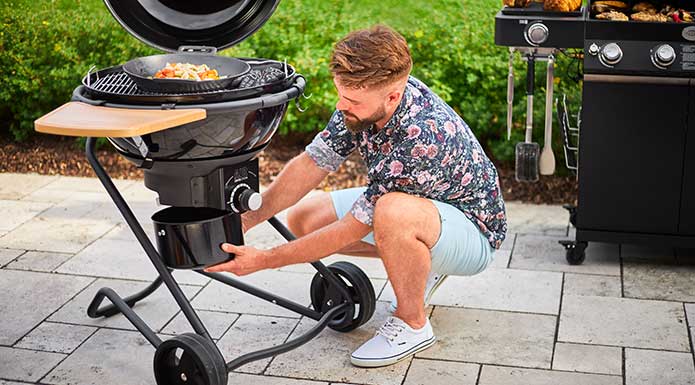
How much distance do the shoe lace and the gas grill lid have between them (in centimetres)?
92

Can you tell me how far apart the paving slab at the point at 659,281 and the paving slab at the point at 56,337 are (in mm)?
1731

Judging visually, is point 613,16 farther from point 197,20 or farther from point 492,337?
point 197,20

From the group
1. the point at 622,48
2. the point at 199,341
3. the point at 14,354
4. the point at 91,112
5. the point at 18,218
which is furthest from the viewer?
the point at 18,218

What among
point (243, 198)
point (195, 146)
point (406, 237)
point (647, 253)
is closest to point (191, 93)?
point (195, 146)

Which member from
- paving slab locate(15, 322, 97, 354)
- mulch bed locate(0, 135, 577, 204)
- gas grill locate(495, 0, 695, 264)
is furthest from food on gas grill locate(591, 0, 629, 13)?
paving slab locate(15, 322, 97, 354)

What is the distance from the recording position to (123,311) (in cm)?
301

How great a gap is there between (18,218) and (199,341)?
69.3 inches

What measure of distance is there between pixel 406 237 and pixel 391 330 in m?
0.31

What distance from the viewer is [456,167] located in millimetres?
2863

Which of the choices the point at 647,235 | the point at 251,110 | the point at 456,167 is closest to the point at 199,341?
the point at 251,110

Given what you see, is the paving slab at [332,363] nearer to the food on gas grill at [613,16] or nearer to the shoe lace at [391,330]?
the shoe lace at [391,330]

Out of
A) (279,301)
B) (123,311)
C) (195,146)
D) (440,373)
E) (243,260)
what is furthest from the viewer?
(279,301)

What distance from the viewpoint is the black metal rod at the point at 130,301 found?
10.6ft

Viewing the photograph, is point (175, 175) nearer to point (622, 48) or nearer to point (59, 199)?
point (622, 48)
